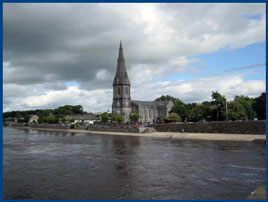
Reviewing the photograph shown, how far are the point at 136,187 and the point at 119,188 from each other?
42.2 inches

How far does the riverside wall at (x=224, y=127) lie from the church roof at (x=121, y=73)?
195 ft

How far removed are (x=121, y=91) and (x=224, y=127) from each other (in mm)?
73350

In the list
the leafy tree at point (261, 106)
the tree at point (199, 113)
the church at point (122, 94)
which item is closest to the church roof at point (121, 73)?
the church at point (122, 94)

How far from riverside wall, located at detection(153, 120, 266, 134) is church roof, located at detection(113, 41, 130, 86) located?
59317 millimetres

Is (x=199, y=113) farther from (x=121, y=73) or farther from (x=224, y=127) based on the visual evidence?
(x=121, y=73)

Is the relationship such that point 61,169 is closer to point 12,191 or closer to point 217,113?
point 12,191

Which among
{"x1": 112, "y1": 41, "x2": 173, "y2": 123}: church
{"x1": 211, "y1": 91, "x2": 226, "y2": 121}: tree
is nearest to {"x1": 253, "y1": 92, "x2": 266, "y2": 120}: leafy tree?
{"x1": 211, "y1": 91, "x2": 226, "y2": 121}: tree

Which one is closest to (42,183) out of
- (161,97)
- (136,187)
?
(136,187)

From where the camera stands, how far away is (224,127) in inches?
2077

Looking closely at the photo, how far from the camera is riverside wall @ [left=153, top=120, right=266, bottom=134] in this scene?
47.6m

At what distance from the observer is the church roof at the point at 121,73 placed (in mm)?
121062

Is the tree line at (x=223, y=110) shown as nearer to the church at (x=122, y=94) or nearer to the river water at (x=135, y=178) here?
the church at (x=122, y=94)

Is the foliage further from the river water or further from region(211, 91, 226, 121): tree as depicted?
the river water

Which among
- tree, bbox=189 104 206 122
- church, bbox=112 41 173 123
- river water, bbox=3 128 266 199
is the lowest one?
river water, bbox=3 128 266 199
